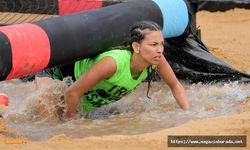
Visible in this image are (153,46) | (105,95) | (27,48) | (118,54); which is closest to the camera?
(27,48)

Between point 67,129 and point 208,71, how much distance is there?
2.15 meters

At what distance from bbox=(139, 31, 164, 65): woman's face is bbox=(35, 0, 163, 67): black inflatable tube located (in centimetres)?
39

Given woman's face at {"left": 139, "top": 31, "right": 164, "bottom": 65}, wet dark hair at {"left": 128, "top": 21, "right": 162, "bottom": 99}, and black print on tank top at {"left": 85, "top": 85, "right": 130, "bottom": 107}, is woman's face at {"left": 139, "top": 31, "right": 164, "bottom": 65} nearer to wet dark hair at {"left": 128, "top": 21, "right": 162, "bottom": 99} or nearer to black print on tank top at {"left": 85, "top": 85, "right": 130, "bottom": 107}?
wet dark hair at {"left": 128, "top": 21, "right": 162, "bottom": 99}

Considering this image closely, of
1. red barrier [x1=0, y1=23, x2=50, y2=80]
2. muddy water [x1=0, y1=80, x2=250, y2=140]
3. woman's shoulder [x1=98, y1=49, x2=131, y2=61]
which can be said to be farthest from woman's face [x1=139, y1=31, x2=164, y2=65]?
red barrier [x1=0, y1=23, x2=50, y2=80]

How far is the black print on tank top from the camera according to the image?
16.4 ft

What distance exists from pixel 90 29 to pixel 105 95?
57 cm

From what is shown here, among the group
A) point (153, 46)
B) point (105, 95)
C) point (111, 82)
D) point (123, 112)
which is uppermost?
point (153, 46)

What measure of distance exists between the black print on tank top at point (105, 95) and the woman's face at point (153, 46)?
1.31 feet

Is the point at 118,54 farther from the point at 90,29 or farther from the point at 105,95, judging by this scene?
the point at 105,95

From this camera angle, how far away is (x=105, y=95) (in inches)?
200

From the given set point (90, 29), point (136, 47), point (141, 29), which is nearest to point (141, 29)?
point (141, 29)

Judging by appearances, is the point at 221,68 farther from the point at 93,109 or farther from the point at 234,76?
the point at 93,109

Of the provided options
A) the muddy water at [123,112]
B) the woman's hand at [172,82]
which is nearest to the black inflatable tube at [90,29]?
the woman's hand at [172,82]

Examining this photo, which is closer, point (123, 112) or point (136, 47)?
point (136, 47)
